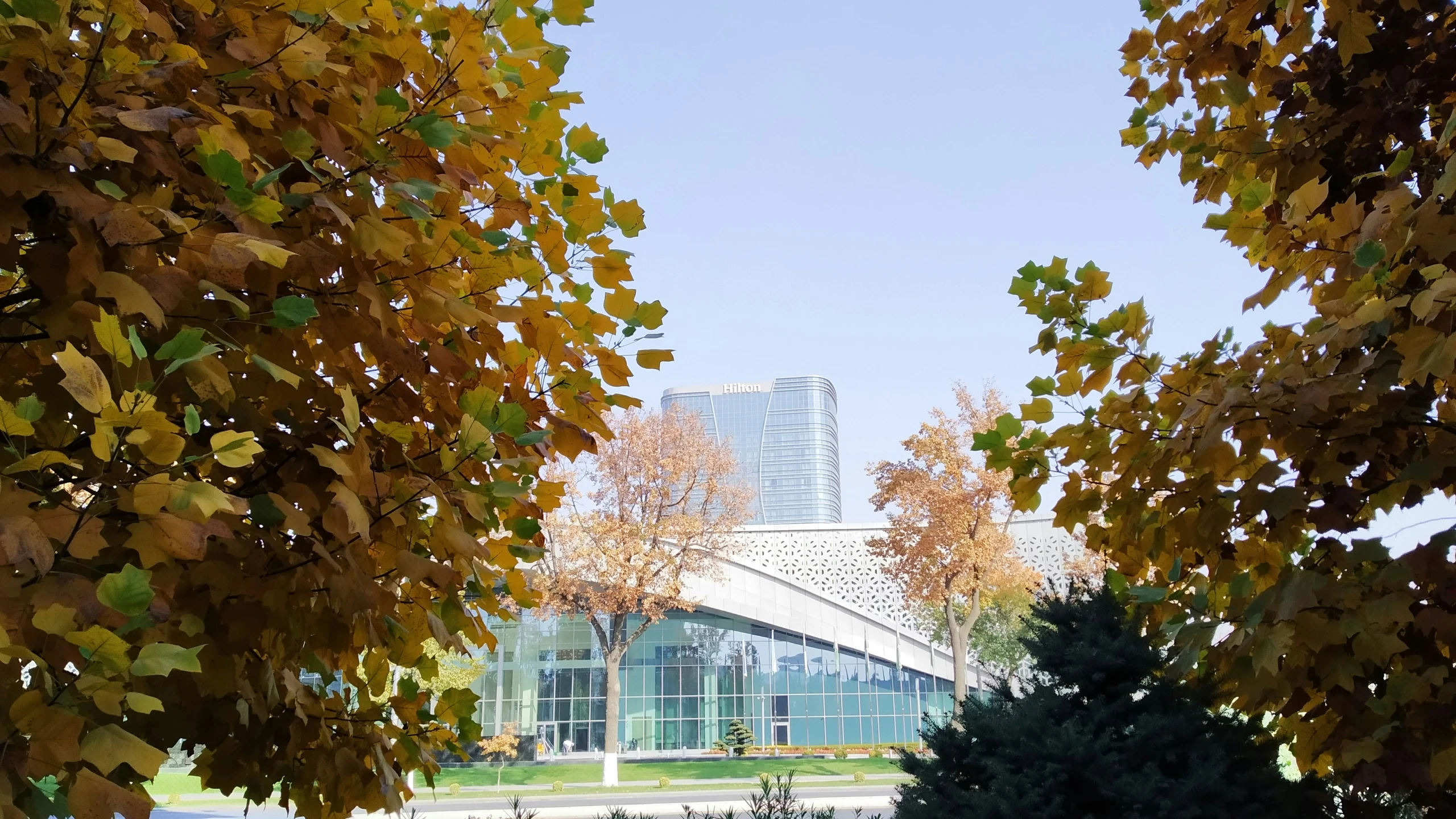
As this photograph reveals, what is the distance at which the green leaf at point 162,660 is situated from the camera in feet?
2.78

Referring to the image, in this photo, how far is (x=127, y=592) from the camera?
2.91 feet

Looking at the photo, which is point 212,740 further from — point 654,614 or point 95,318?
point 654,614

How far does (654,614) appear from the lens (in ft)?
74.0

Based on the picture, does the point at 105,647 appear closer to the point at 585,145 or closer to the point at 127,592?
the point at 127,592

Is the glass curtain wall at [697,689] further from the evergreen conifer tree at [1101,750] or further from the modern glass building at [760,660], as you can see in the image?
the evergreen conifer tree at [1101,750]

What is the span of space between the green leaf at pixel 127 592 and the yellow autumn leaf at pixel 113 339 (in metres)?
0.22

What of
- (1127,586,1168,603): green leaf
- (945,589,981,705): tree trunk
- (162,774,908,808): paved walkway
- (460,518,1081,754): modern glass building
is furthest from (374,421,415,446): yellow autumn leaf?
(460,518,1081,754): modern glass building

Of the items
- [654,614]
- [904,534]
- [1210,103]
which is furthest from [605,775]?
[1210,103]

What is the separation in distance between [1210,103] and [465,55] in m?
2.54

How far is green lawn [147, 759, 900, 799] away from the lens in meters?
25.4

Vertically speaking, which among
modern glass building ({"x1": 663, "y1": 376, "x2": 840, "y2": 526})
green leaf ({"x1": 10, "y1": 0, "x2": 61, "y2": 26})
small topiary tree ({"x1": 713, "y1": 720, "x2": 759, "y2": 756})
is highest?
modern glass building ({"x1": 663, "y1": 376, "x2": 840, "y2": 526})

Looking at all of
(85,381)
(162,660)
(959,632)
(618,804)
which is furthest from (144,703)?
(959,632)

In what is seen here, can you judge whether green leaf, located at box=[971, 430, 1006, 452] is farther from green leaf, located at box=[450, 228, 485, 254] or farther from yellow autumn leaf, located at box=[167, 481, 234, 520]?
yellow autumn leaf, located at box=[167, 481, 234, 520]

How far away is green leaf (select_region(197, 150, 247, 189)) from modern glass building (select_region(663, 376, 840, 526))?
13166cm
